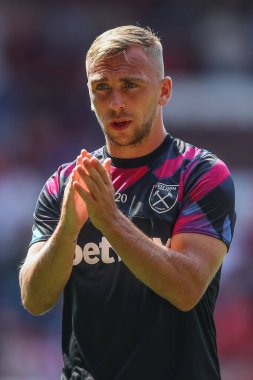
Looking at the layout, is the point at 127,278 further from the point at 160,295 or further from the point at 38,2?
the point at 38,2

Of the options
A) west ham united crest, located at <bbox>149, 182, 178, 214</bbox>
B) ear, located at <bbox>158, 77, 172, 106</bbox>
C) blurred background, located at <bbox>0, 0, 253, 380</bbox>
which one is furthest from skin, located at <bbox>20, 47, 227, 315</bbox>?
blurred background, located at <bbox>0, 0, 253, 380</bbox>

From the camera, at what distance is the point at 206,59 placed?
438 inches

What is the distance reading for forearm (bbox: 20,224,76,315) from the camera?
317cm

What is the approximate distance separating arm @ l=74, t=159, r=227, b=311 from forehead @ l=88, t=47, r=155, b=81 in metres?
0.47

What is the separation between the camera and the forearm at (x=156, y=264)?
300 centimetres

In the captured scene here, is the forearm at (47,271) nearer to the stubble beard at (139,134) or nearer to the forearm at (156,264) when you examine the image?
the forearm at (156,264)

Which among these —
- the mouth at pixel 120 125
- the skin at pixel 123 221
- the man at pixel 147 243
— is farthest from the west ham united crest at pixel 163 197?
the mouth at pixel 120 125

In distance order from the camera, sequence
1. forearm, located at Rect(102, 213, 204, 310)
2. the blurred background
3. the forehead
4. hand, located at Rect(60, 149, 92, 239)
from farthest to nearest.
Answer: the blurred background → the forehead → hand, located at Rect(60, 149, 92, 239) → forearm, located at Rect(102, 213, 204, 310)

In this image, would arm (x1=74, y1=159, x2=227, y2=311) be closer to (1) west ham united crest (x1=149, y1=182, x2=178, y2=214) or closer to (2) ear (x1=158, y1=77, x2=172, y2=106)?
(1) west ham united crest (x1=149, y1=182, x2=178, y2=214)

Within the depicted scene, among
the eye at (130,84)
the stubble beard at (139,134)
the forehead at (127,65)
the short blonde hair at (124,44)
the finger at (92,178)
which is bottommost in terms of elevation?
the finger at (92,178)

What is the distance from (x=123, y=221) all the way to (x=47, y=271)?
0.37 metres

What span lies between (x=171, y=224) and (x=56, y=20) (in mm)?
8377

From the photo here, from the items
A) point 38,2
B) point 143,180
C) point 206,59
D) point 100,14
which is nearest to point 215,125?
point 206,59

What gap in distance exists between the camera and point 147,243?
3.03 meters
